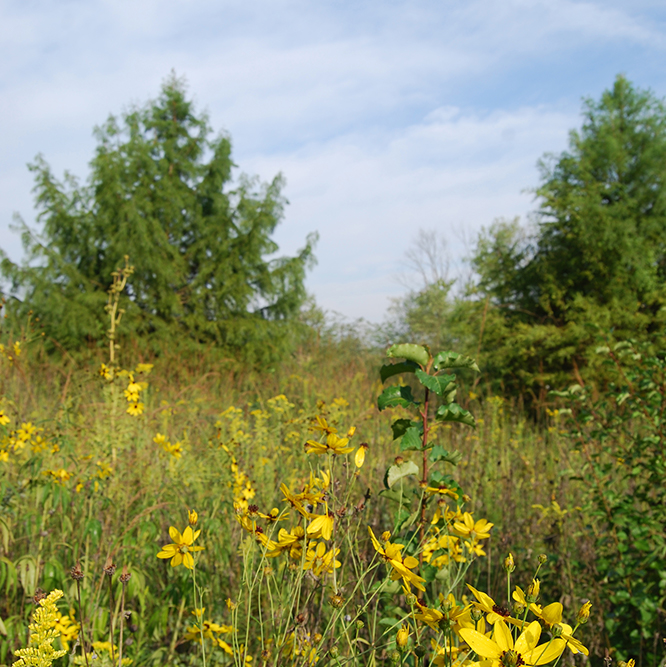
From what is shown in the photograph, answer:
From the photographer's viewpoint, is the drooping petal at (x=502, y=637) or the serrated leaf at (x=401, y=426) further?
the serrated leaf at (x=401, y=426)

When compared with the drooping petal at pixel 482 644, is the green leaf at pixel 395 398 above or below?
above

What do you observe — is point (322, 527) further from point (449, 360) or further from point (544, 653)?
point (449, 360)

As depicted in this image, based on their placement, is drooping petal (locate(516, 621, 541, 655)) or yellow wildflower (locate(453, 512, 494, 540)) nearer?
drooping petal (locate(516, 621, 541, 655))

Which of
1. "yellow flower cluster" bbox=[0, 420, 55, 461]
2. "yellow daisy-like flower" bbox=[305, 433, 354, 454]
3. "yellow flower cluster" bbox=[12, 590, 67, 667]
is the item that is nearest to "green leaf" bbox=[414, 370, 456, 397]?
"yellow daisy-like flower" bbox=[305, 433, 354, 454]

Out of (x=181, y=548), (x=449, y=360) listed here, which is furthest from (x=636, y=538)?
(x=181, y=548)

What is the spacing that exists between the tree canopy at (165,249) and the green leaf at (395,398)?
7.01 m

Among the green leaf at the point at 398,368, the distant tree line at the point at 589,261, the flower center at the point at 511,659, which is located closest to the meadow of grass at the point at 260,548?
the flower center at the point at 511,659

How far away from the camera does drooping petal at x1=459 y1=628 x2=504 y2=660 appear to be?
647 mm

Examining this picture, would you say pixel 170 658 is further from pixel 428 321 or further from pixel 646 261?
pixel 428 321

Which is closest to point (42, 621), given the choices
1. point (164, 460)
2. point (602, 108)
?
point (164, 460)

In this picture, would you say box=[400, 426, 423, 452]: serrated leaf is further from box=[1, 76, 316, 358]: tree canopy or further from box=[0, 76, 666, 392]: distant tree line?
box=[1, 76, 316, 358]: tree canopy

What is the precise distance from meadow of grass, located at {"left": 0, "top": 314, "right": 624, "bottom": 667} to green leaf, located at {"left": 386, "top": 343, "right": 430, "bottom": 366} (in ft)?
A: 0.83

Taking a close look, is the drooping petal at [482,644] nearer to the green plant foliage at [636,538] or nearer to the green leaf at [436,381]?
the green leaf at [436,381]

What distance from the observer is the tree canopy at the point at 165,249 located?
8125 millimetres
